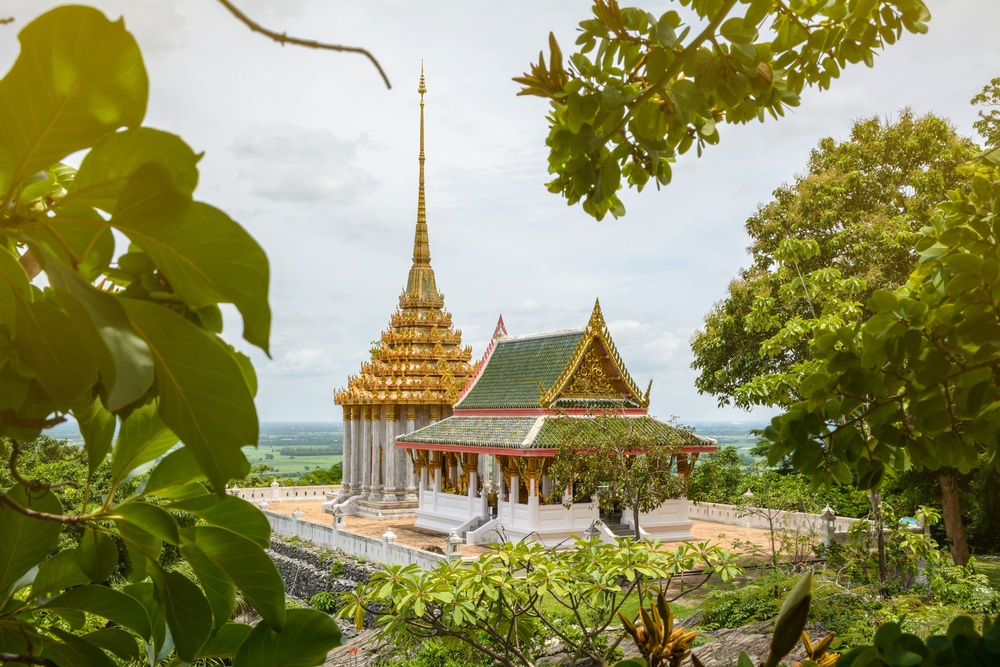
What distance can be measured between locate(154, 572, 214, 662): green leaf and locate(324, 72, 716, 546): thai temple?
24.1 ft

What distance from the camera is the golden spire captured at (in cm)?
1648

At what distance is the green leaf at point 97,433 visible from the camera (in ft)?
2.55

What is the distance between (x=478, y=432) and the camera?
11.7 metres

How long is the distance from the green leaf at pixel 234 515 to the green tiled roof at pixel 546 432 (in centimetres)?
814

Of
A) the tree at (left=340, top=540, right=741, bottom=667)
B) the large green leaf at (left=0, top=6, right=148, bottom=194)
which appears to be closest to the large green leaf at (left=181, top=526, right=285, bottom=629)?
the large green leaf at (left=0, top=6, right=148, bottom=194)

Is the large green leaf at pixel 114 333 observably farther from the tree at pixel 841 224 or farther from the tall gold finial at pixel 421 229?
the tall gold finial at pixel 421 229

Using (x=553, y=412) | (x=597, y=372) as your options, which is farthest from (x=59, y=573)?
(x=597, y=372)

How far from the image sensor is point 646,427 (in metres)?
10.7

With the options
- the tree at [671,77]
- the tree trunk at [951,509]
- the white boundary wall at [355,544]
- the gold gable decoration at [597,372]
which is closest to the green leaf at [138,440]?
the tree at [671,77]

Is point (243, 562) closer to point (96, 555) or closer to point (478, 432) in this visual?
point (96, 555)

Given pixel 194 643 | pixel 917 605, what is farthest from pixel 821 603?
pixel 194 643

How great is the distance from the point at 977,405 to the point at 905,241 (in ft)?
37.6

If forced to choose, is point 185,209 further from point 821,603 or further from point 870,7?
point 821,603

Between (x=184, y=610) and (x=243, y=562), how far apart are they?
77 millimetres
